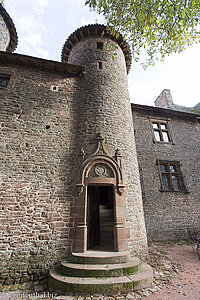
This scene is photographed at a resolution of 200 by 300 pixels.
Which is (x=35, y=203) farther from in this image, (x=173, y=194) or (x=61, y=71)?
(x=173, y=194)

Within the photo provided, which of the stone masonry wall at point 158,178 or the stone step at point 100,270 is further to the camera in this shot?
the stone masonry wall at point 158,178

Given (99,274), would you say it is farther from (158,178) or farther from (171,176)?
(171,176)

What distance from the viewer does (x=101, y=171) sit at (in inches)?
205

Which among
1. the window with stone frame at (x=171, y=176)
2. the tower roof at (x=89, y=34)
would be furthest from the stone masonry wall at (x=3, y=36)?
the window with stone frame at (x=171, y=176)

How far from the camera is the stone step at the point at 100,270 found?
3584 millimetres

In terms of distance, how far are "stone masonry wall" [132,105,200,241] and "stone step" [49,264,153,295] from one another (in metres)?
4.32

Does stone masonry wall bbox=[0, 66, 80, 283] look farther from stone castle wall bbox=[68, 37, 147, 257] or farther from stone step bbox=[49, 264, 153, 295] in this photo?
stone step bbox=[49, 264, 153, 295]

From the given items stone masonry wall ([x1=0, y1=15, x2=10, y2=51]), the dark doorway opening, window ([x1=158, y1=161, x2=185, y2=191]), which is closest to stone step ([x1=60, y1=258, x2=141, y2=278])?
the dark doorway opening

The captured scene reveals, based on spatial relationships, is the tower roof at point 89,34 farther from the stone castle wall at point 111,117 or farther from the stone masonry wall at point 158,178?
the stone masonry wall at point 158,178

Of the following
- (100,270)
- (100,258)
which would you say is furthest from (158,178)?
(100,270)

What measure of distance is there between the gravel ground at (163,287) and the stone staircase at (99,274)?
14cm

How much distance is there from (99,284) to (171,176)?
24.1 ft

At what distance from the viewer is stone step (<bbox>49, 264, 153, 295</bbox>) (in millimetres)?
3281

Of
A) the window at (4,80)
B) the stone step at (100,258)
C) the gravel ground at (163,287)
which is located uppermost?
the window at (4,80)
